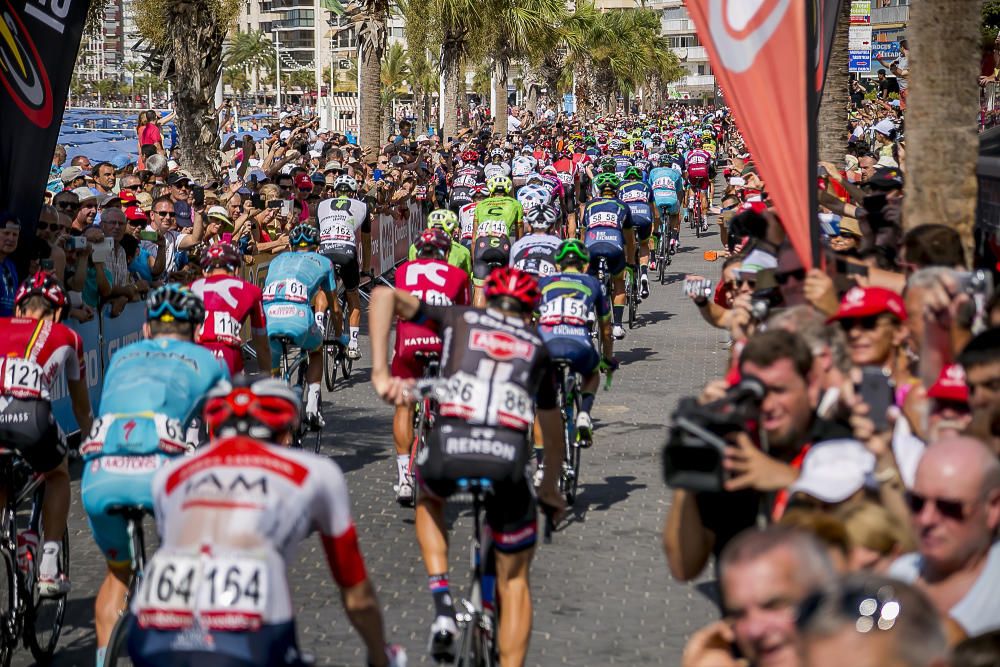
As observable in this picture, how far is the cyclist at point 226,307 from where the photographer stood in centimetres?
1092

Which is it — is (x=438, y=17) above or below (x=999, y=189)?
above

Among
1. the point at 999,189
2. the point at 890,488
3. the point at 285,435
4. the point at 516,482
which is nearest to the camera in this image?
the point at 890,488

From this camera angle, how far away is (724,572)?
384 centimetres

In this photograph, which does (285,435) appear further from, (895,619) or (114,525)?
(895,619)

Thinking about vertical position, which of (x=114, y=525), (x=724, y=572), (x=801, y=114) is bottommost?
(x=114, y=525)

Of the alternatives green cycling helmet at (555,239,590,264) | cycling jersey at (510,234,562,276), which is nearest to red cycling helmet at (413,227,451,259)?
green cycling helmet at (555,239,590,264)

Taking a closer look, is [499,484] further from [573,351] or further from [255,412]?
[573,351]

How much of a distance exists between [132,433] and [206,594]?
2349 millimetres

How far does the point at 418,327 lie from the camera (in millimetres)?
10781

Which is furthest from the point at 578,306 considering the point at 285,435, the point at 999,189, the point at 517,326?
the point at 999,189

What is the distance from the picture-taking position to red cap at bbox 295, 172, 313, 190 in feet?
71.2

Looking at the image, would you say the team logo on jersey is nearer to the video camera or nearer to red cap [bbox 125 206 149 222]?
the video camera

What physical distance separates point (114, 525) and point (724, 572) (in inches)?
158

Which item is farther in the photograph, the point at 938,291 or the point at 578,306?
the point at 578,306
